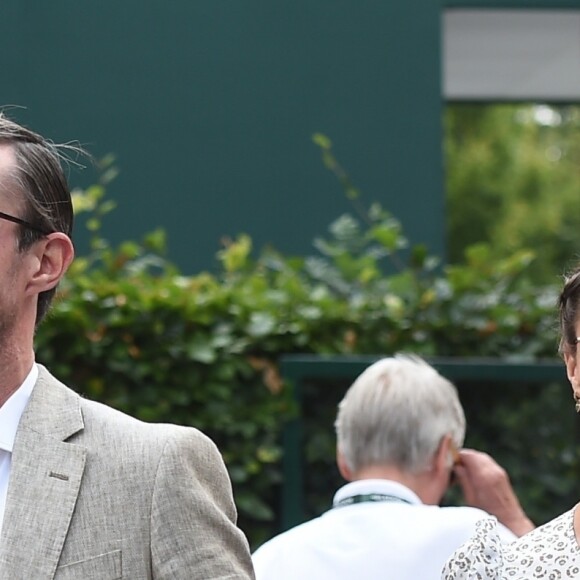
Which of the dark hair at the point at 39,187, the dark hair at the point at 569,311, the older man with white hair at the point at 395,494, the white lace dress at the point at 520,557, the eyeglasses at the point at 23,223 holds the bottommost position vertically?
the white lace dress at the point at 520,557

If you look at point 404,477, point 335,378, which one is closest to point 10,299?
point 404,477

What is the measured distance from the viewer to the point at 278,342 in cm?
468

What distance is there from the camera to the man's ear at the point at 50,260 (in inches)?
94.6

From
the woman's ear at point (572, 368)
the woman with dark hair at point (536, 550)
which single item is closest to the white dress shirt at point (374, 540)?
the woman with dark hair at point (536, 550)

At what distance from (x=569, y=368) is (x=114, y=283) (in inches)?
98.7

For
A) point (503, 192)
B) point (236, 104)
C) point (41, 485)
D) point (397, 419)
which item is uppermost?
point (503, 192)

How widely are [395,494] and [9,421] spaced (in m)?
1.43

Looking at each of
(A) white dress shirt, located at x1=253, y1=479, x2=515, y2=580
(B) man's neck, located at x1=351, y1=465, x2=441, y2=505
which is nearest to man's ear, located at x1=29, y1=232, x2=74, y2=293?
(A) white dress shirt, located at x1=253, y1=479, x2=515, y2=580

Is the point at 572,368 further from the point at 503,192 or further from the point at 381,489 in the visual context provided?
the point at 503,192

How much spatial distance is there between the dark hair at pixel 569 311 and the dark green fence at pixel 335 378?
2069mm

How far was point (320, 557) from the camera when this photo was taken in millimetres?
3348

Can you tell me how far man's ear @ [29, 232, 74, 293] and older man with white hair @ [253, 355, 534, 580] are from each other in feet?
4.19

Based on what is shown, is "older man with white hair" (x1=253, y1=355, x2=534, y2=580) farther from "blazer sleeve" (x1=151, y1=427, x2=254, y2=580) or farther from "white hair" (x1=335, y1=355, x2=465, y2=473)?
"blazer sleeve" (x1=151, y1=427, x2=254, y2=580)

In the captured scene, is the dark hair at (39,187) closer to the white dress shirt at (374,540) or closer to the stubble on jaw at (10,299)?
the stubble on jaw at (10,299)
